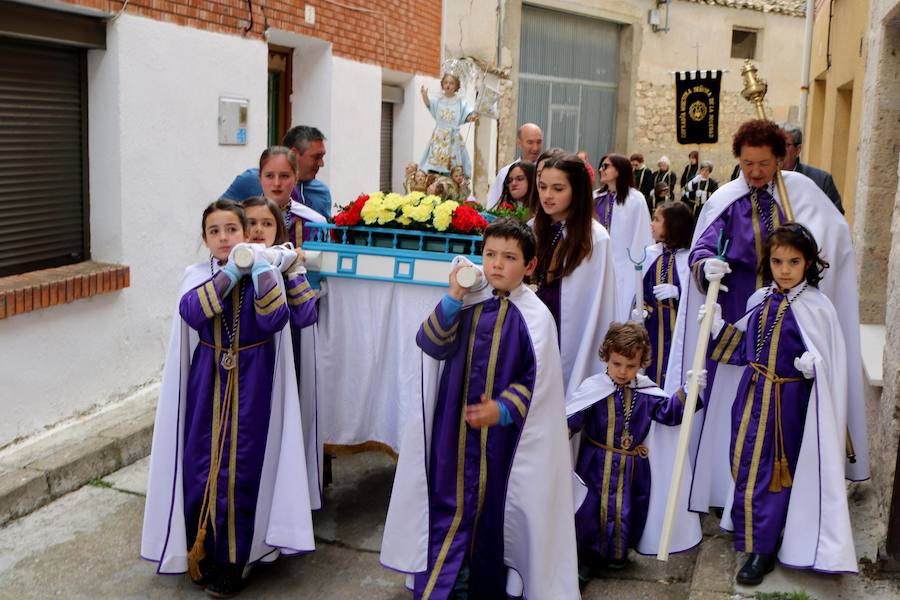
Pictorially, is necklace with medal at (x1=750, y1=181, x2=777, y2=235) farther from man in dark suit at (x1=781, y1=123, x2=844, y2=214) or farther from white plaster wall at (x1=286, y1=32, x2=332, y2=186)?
white plaster wall at (x1=286, y1=32, x2=332, y2=186)

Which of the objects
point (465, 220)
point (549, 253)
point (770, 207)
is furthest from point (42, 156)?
point (770, 207)

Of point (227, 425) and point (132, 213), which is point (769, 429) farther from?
point (132, 213)

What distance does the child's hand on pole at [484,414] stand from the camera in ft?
11.8

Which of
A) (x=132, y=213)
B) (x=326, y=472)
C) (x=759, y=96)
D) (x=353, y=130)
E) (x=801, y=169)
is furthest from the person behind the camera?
(x=353, y=130)

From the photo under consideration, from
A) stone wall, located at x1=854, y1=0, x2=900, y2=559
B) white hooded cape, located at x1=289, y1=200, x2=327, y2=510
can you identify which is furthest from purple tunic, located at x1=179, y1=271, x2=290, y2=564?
stone wall, located at x1=854, y1=0, x2=900, y2=559

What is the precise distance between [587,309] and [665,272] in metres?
1.63

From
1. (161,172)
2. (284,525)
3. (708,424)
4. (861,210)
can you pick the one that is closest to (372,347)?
(284,525)

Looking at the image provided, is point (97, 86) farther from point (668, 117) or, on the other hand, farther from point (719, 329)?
point (668, 117)

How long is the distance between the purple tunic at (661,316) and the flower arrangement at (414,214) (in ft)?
5.64

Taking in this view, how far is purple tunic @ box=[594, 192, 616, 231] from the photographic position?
743 cm

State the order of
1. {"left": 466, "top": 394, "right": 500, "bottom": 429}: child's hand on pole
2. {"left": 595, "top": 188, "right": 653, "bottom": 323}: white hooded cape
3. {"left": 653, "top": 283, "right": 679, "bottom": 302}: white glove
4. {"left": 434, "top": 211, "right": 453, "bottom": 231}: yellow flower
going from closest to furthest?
{"left": 466, "top": 394, "right": 500, "bottom": 429}: child's hand on pole → {"left": 434, "top": 211, "right": 453, "bottom": 231}: yellow flower → {"left": 653, "top": 283, "right": 679, "bottom": 302}: white glove → {"left": 595, "top": 188, "right": 653, "bottom": 323}: white hooded cape

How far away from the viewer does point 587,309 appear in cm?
457

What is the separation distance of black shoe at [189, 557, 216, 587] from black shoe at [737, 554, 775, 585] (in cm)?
218

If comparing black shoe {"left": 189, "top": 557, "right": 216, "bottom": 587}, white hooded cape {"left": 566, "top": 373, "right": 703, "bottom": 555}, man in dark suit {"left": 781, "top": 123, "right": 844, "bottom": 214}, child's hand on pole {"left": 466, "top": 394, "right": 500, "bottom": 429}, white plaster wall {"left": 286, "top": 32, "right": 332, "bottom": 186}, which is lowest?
black shoe {"left": 189, "top": 557, "right": 216, "bottom": 587}
